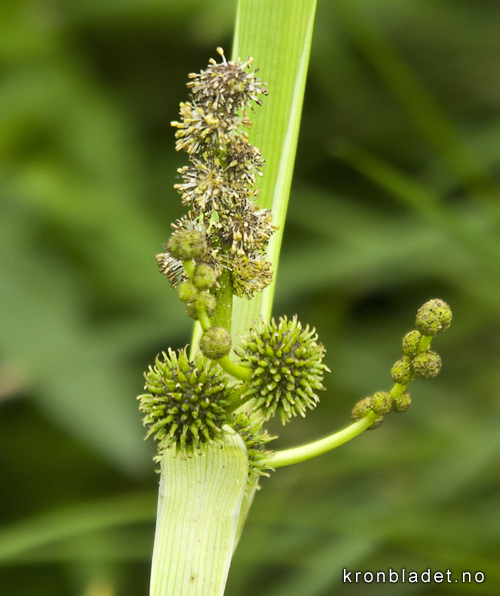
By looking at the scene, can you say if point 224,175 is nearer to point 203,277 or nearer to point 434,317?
point 203,277

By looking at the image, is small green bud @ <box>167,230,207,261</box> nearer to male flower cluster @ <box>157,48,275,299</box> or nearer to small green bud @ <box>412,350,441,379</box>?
male flower cluster @ <box>157,48,275,299</box>

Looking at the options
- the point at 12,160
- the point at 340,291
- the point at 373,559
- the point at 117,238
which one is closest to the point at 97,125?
the point at 12,160

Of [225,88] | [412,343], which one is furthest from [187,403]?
[225,88]

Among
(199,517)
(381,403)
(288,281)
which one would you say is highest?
(288,281)

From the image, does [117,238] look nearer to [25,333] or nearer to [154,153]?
[25,333]

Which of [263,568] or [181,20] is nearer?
[263,568]

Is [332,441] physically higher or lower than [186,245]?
lower

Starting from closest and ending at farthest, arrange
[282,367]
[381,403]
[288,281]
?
[381,403] < [282,367] < [288,281]

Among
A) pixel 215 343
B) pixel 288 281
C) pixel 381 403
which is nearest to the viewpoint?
pixel 215 343
